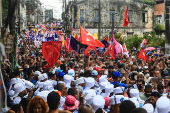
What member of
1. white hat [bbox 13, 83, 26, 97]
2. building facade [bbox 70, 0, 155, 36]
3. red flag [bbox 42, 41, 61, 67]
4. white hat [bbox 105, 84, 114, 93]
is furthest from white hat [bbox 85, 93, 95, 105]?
building facade [bbox 70, 0, 155, 36]

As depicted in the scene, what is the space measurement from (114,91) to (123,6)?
120 ft

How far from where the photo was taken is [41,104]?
4.04 meters

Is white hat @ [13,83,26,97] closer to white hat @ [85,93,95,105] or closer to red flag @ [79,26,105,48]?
white hat @ [85,93,95,105]

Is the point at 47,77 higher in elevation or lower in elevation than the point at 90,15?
lower

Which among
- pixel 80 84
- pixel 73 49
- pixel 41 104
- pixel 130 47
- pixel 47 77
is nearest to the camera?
pixel 41 104

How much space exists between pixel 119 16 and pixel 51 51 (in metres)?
31.8

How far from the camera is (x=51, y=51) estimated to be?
10.1m

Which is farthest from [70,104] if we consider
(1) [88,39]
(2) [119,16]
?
(2) [119,16]

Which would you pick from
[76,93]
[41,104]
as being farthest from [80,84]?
[41,104]

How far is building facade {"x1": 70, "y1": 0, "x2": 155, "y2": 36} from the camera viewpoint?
133 feet

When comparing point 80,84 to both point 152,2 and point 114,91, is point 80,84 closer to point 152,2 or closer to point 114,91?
point 114,91

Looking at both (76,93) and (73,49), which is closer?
(76,93)

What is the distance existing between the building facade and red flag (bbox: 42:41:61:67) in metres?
30.5

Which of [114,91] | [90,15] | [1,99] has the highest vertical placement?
[90,15]
